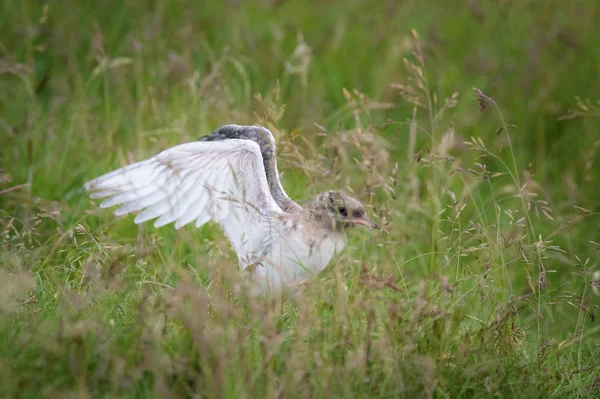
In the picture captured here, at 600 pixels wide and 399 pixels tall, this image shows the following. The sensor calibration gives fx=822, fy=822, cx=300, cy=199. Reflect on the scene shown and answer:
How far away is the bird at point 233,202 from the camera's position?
3.98m

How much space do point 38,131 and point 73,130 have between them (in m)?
0.25

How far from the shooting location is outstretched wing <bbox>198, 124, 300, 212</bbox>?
4379 millimetres

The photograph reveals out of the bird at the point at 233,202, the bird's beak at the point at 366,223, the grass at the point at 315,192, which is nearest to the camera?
the grass at the point at 315,192

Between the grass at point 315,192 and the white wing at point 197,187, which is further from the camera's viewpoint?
the white wing at point 197,187

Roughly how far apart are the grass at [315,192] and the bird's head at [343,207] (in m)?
0.11

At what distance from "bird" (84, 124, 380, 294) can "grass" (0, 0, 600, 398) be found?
154mm

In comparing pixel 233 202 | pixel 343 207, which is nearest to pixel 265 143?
pixel 233 202

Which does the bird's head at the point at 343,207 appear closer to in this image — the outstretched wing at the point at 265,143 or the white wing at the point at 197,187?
the outstretched wing at the point at 265,143

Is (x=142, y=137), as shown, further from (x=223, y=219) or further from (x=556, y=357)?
(x=556, y=357)

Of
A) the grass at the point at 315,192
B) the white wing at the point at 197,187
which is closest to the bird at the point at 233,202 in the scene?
the white wing at the point at 197,187

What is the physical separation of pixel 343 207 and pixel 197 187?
84 cm

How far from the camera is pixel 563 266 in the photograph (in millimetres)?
6305

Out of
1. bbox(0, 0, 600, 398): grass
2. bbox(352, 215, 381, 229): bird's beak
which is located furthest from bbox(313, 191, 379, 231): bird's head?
bbox(0, 0, 600, 398): grass

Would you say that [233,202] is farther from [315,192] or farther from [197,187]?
[315,192]
